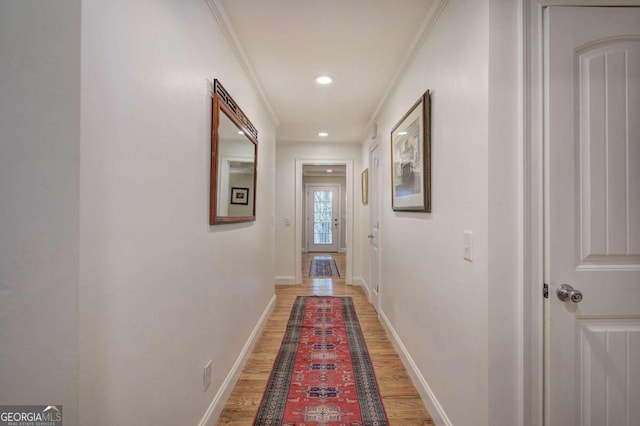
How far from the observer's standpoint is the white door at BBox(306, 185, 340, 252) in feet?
28.2

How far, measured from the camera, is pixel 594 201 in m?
1.08

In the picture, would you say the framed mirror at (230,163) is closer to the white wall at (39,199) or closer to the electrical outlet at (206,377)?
the electrical outlet at (206,377)

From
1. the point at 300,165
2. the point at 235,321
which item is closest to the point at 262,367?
the point at 235,321

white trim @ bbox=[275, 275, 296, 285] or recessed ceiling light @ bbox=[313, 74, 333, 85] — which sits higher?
recessed ceiling light @ bbox=[313, 74, 333, 85]

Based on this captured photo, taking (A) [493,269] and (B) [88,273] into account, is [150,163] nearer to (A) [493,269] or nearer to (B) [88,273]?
(B) [88,273]

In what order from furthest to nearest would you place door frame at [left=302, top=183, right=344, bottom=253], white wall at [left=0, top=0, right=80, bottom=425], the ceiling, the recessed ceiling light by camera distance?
door frame at [left=302, top=183, right=344, bottom=253]
the recessed ceiling light
the ceiling
white wall at [left=0, top=0, right=80, bottom=425]

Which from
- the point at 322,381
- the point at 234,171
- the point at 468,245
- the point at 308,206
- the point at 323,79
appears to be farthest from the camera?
the point at 308,206

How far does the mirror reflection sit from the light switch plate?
1261 millimetres

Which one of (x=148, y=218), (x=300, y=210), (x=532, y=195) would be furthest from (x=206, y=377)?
(x=300, y=210)

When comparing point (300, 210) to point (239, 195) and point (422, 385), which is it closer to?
point (239, 195)

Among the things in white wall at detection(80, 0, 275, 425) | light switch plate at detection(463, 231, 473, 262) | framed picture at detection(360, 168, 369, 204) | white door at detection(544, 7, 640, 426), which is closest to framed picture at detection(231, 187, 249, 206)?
white wall at detection(80, 0, 275, 425)

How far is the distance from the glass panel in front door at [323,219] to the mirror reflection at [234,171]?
20.5 ft

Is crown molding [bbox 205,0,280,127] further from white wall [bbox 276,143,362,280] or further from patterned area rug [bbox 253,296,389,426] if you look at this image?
patterned area rug [bbox 253,296,389,426]

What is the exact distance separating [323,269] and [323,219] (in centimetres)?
280
